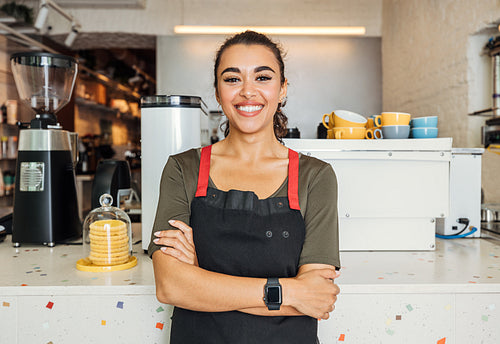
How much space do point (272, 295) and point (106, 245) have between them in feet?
2.15

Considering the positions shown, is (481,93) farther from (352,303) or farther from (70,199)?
(70,199)

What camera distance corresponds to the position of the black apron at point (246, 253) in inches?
41.2

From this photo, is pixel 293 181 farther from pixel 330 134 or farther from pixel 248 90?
pixel 330 134

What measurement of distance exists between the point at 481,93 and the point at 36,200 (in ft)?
7.80

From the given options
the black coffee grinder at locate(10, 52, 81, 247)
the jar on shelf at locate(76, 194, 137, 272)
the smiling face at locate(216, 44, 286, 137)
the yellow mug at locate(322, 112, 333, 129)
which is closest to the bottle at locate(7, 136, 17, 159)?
the black coffee grinder at locate(10, 52, 81, 247)

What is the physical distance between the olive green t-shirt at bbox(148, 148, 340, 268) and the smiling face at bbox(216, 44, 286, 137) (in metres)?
0.17

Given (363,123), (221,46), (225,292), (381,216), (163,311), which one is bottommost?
(163,311)

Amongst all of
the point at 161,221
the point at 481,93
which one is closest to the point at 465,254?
the point at 161,221

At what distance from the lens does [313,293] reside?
1020mm

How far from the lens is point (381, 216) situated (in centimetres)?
160

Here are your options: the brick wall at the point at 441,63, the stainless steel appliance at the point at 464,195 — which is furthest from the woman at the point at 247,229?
the brick wall at the point at 441,63

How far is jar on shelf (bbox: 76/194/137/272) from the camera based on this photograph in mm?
1383

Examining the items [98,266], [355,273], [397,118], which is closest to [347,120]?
[397,118]

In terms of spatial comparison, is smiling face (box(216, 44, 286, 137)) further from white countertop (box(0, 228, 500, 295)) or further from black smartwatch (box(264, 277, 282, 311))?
white countertop (box(0, 228, 500, 295))
